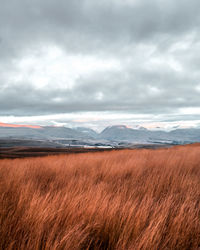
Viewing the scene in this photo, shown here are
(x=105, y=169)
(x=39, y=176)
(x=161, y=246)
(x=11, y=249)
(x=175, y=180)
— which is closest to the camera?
(x=11, y=249)

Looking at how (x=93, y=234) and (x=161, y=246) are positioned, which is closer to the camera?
(x=161, y=246)

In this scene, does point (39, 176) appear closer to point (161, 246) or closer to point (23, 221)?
point (23, 221)

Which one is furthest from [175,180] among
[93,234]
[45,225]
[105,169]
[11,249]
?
[11,249]

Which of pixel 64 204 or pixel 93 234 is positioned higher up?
pixel 64 204

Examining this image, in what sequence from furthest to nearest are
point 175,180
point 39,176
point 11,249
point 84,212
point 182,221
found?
point 39,176, point 175,180, point 84,212, point 182,221, point 11,249

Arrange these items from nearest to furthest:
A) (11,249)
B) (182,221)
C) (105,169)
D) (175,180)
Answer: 1. (11,249)
2. (182,221)
3. (175,180)
4. (105,169)

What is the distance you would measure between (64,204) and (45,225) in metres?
0.51

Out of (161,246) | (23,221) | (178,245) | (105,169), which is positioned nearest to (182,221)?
(178,245)

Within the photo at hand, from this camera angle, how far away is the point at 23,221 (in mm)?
2061

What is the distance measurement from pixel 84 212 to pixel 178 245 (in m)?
1.09

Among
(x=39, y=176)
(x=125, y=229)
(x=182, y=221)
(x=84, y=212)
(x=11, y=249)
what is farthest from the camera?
(x=39, y=176)

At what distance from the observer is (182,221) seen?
219 cm

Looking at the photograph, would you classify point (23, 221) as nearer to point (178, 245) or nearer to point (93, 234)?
point (93, 234)

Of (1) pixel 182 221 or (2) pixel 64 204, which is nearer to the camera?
(1) pixel 182 221
